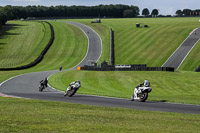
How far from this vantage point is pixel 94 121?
16.9 m

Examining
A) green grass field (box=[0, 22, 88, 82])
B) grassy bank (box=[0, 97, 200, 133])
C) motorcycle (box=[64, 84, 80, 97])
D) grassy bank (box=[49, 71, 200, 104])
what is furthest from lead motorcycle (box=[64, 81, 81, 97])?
green grass field (box=[0, 22, 88, 82])

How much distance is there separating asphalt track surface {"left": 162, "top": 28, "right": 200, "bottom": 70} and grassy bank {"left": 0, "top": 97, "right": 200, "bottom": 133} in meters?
61.5

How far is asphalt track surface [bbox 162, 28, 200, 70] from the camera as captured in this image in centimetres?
8356

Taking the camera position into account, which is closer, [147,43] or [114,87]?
[114,87]

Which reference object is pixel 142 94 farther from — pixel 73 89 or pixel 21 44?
pixel 21 44

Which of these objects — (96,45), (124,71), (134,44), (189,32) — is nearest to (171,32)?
(189,32)

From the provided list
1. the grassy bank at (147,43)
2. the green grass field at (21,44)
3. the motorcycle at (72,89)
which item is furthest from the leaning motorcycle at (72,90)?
the green grass field at (21,44)

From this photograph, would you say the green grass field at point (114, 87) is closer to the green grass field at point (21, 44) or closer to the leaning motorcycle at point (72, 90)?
the green grass field at point (21, 44)

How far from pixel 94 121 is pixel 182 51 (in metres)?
78.8

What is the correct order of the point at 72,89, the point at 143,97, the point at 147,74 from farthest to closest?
1. the point at 147,74
2. the point at 72,89
3. the point at 143,97

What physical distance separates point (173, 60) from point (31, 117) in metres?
71.8

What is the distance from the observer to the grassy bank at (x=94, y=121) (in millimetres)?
14742

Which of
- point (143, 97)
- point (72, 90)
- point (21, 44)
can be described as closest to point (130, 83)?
point (72, 90)

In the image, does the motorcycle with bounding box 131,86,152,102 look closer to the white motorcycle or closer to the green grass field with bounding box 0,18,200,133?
the green grass field with bounding box 0,18,200,133
